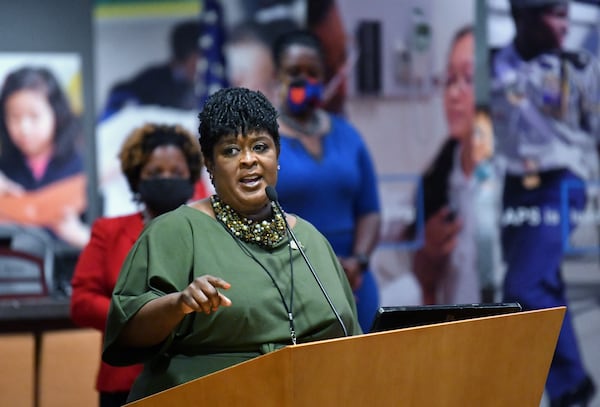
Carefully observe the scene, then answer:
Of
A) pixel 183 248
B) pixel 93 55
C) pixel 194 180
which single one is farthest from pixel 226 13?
pixel 183 248

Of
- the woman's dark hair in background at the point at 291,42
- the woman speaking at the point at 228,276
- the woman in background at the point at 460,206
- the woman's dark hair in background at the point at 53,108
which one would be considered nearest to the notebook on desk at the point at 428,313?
the woman speaking at the point at 228,276

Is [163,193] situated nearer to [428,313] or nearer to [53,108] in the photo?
[428,313]

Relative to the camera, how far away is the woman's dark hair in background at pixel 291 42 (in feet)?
13.8

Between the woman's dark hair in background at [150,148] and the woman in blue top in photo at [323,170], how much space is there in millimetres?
682

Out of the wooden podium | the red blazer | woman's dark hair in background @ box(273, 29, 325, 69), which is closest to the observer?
the wooden podium

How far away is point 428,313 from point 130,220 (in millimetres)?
1398

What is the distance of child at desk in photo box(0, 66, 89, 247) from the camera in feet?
15.2

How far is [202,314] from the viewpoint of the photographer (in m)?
2.01

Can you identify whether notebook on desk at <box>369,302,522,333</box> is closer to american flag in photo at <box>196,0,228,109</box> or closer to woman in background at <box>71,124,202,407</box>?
woman in background at <box>71,124,202,407</box>

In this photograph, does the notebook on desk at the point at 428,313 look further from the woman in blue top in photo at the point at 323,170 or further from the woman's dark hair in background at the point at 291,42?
the woman's dark hair in background at the point at 291,42

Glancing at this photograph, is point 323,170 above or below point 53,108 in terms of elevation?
below

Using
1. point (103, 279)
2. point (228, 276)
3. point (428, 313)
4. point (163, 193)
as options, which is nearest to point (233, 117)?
point (228, 276)

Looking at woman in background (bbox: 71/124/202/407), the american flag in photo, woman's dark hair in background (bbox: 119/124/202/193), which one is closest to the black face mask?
woman in background (bbox: 71/124/202/407)

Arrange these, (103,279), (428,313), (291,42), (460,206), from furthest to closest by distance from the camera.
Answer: (460,206) → (291,42) → (103,279) → (428,313)
